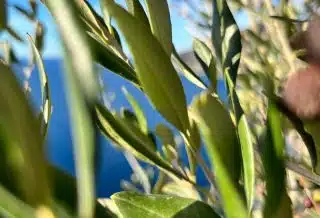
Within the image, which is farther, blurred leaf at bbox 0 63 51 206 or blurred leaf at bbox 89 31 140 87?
blurred leaf at bbox 89 31 140 87

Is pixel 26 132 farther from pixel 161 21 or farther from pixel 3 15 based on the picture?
pixel 161 21

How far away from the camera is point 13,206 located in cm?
18

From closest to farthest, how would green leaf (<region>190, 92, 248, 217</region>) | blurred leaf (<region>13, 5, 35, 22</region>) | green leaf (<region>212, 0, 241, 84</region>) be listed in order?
1. green leaf (<region>190, 92, 248, 217</region>)
2. green leaf (<region>212, 0, 241, 84</region>)
3. blurred leaf (<region>13, 5, 35, 22</region>)

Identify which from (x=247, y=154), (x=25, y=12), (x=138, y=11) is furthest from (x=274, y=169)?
(x=25, y=12)

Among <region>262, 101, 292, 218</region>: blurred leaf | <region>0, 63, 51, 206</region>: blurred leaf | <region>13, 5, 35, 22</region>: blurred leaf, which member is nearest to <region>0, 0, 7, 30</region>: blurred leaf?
<region>0, 63, 51, 206</region>: blurred leaf

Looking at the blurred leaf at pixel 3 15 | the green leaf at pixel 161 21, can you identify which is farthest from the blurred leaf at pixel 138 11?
the blurred leaf at pixel 3 15

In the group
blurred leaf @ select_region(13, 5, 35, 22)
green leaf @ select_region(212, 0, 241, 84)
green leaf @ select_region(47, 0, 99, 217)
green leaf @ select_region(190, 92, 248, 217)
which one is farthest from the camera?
blurred leaf @ select_region(13, 5, 35, 22)

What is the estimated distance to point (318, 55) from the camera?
27 centimetres

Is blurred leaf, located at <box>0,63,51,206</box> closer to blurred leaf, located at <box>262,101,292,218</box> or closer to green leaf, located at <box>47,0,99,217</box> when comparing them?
green leaf, located at <box>47,0,99,217</box>

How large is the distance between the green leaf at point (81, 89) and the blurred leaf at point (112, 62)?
0.20 meters

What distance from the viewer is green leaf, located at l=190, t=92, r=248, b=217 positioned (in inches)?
10.2

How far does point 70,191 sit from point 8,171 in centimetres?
4

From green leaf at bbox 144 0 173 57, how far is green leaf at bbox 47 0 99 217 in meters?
0.18

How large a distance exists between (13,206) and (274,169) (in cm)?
15
